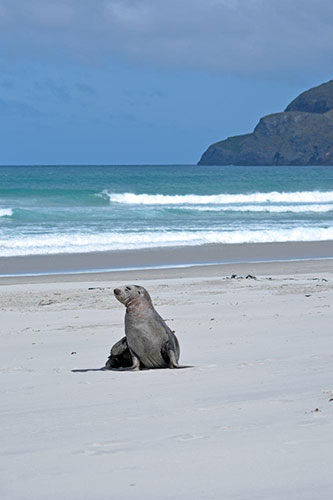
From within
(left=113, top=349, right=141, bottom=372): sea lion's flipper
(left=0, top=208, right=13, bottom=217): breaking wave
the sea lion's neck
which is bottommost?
(left=113, top=349, right=141, bottom=372): sea lion's flipper

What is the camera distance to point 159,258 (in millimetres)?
19156

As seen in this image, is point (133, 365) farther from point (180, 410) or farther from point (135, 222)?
point (135, 222)

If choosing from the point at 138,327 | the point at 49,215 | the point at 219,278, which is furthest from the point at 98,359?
the point at 49,215

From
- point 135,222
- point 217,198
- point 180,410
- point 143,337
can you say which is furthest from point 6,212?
point 180,410

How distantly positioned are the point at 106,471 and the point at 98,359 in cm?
383

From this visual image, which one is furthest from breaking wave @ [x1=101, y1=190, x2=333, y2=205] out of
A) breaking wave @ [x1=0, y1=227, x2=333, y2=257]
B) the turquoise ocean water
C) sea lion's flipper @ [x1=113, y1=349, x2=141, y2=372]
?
sea lion's flipper @ [x1=113, y1=349, x2=141, y2=372]

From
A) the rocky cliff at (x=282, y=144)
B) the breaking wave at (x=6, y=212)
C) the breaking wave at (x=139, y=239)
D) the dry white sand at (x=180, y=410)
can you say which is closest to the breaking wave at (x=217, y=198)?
the breaking wave at (x=6, y=212)

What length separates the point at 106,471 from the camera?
3.43 meters

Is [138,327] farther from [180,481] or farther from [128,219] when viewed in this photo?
[128,219]

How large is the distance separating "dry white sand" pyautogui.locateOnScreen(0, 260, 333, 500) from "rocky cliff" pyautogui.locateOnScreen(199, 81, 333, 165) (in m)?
148

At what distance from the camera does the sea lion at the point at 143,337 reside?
6.39m

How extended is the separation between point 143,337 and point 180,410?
6.18ft

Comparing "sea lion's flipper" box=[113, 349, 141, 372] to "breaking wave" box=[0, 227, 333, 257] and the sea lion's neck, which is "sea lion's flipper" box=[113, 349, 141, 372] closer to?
the sea lion's neck

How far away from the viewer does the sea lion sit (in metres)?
6.39
